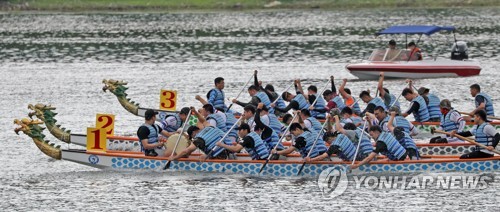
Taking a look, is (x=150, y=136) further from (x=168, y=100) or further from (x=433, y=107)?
(x=433, y=107)

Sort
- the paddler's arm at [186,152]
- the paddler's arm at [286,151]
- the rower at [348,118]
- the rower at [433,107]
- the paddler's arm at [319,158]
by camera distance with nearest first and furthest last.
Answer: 1. the paddler's arm at [319,158]
2. the paddler's arm at [286,151]
3. the paddler's arm at [186,152]
4. the rower at [348,118]
5. the rower at [433,107]

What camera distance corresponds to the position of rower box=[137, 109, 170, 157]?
33.6 metres

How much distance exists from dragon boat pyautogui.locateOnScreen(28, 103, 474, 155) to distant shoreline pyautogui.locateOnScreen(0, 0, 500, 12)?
209ft

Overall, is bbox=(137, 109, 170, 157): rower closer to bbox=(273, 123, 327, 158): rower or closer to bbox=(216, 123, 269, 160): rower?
bbox=(216, 123, 269, 160): rower

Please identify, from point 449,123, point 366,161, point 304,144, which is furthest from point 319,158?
point 449,123

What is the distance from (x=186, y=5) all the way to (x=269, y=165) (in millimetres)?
71762

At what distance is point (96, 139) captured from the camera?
33.9 meters

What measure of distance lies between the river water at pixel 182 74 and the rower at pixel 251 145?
0.69 meters

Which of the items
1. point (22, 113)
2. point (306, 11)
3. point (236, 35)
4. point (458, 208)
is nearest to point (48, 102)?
point (22, 113)

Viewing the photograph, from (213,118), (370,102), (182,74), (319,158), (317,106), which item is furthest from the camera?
(182,74)

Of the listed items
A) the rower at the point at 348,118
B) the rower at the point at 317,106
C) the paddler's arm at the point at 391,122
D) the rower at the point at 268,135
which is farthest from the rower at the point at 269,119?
the rower at the point at 317,106

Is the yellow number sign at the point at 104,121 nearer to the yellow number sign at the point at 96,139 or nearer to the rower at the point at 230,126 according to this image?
the yellow number sign at the point at 96,139

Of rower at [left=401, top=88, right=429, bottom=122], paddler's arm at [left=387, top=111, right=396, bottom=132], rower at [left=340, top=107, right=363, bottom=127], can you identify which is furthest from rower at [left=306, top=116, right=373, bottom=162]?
rower at [left=401, top=88, right=429, bottom=122]

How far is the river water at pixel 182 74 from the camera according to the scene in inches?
1224
